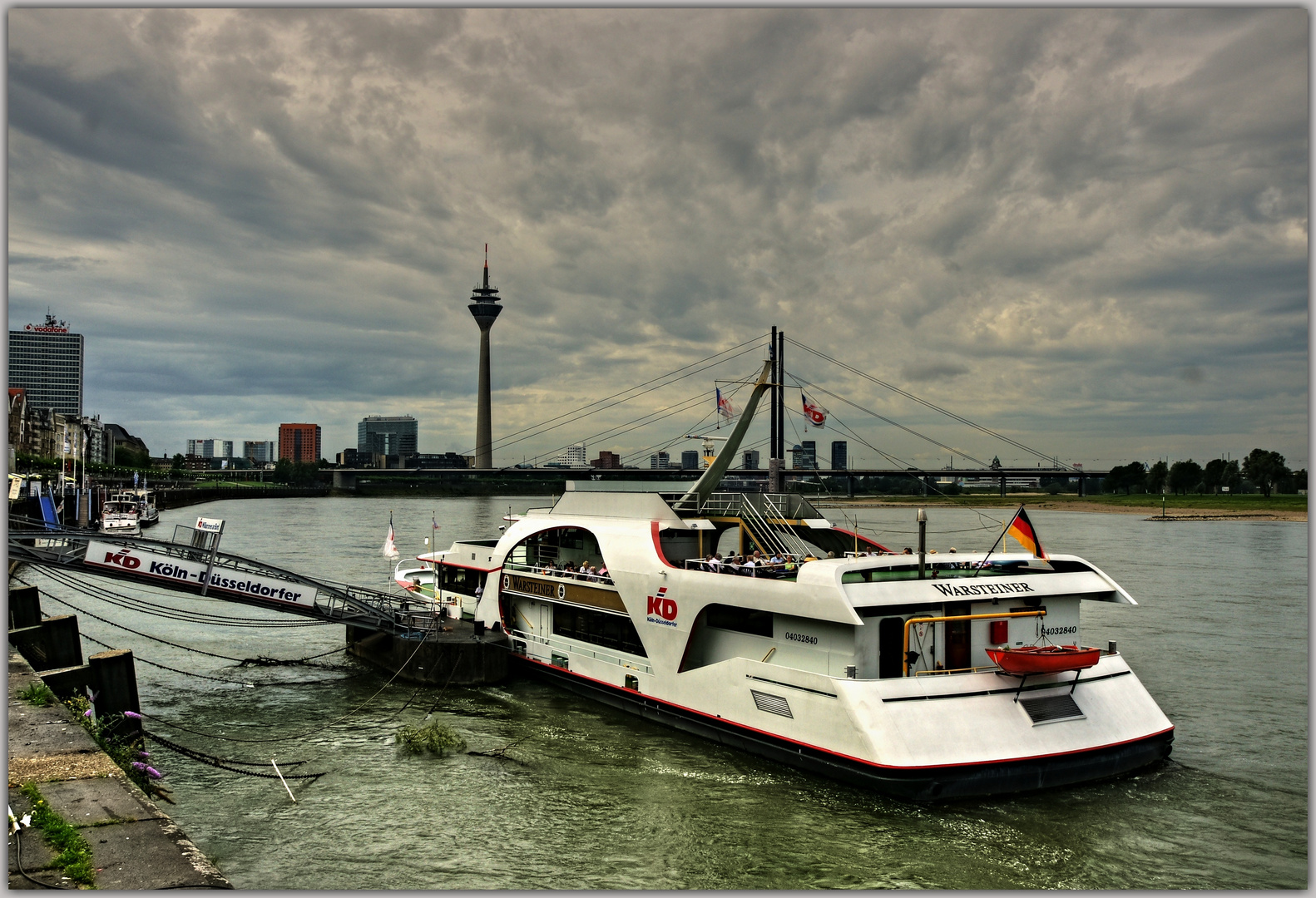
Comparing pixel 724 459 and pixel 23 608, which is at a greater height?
pixel 724 459

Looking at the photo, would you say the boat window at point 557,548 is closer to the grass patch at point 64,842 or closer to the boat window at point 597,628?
the boat window at point 597,628

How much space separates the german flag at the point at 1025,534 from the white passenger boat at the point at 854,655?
1.26ft

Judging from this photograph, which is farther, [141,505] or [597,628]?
[141,505]

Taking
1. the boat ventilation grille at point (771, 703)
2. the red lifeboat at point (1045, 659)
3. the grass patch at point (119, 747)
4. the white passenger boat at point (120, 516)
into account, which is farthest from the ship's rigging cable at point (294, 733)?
the white passenger boat at point (120, 516)

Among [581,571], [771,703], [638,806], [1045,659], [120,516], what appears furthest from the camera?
[120,516]

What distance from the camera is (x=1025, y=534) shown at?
15367 millimetres

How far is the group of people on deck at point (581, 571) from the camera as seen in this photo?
18.9m

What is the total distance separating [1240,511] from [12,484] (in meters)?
118

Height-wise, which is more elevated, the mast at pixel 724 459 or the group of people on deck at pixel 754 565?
the mast at pixel 724 459

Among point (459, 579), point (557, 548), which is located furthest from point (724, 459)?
point (459, 579)

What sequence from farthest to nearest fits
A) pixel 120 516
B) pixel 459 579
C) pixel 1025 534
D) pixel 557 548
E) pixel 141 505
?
pixel 141 505, pixel 120 516, pixel 459 579, pixel 557 548, pixel 1025 534

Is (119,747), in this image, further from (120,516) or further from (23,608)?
(120,516)

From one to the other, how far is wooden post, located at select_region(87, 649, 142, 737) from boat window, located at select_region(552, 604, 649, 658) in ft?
29.3

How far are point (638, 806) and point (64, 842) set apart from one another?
7.98 metres
